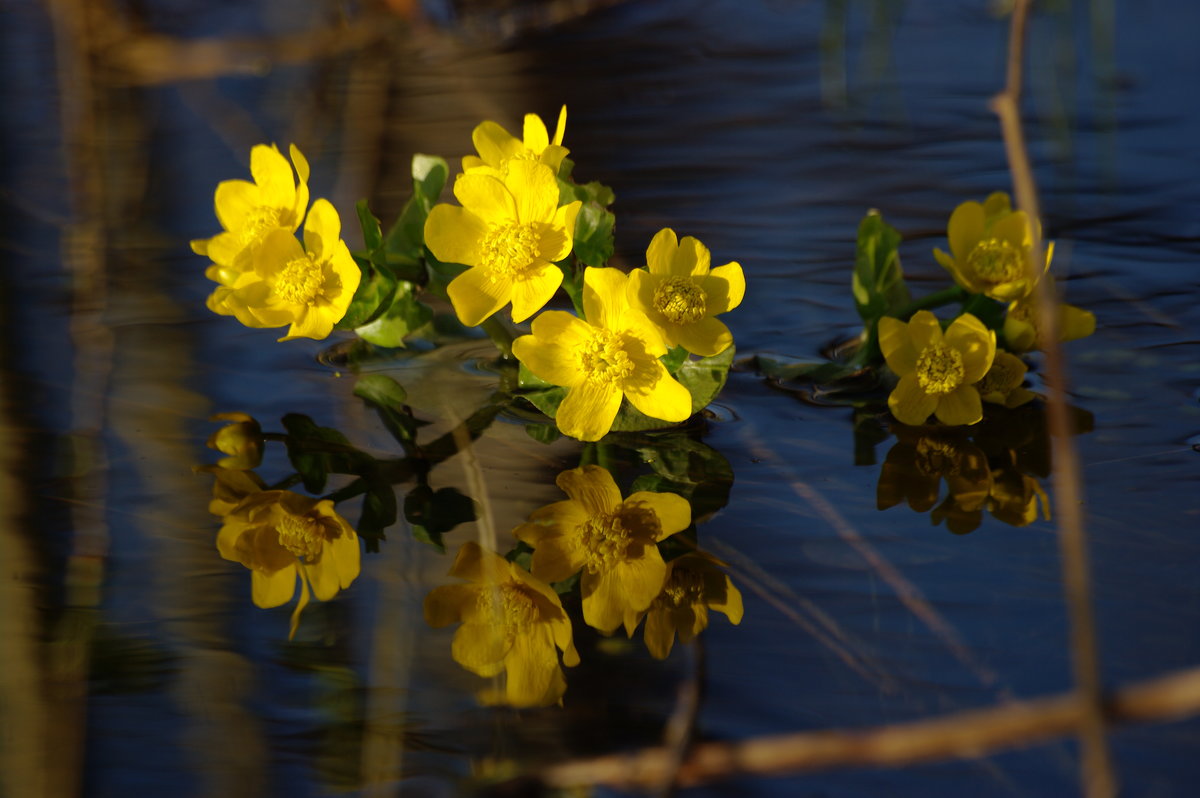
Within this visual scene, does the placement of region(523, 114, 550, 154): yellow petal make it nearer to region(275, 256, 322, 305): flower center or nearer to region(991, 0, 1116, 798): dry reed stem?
region(275, 256, 322, 305): flower center

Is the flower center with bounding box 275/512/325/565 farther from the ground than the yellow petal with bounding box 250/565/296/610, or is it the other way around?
the flower center with bounding box 275/512/325/565

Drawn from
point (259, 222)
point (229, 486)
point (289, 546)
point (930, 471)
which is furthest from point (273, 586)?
point (930, 471)

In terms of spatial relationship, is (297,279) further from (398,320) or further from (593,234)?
(593,234)

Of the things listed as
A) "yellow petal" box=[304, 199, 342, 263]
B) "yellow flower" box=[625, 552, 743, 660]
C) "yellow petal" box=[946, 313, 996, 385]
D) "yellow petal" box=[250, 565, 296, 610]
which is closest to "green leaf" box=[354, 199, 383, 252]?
"yellow petal" box=[304, 199, 342, 263]

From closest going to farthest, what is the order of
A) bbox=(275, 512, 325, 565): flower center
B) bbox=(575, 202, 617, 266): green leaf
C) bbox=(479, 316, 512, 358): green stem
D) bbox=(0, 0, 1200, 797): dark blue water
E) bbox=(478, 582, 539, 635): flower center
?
bbox=(0, 0, 1200, 797): dark blue water → bbox=(478, 582, 539, 635): flower center → bbox=(275, 512, 325, 565): flower center → bbox=(575, 202, 617, 266): green leaf → bbox=(479, 316, 512, 358): green stem

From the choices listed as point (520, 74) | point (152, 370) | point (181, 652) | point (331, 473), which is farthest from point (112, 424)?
point (520, 74)

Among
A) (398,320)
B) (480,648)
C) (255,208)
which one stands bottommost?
(480,648)
